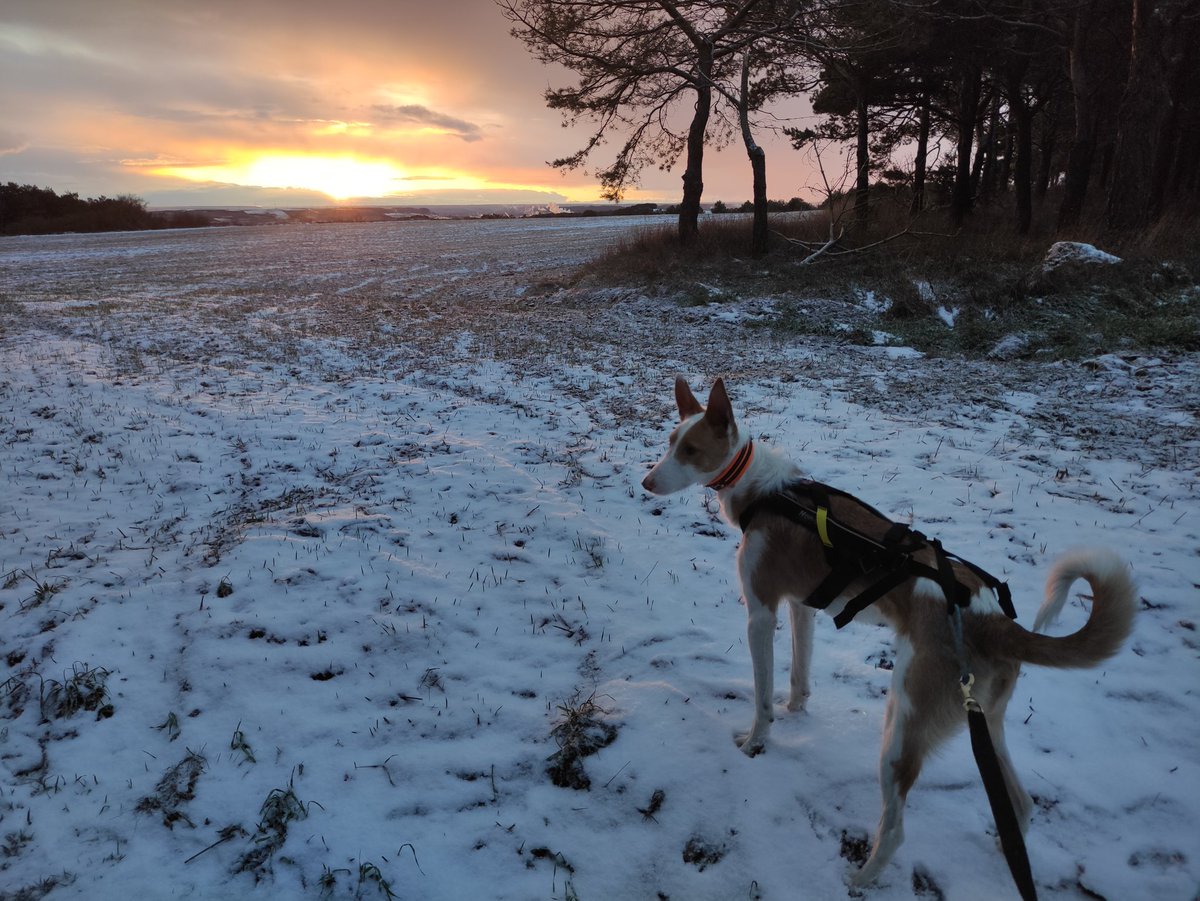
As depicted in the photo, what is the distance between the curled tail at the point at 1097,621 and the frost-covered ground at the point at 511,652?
3.52ft

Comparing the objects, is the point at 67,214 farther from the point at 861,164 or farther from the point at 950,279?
the point at 950,279

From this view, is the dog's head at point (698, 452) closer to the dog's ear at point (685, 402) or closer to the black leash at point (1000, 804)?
the dog's ear at point (685, 402)

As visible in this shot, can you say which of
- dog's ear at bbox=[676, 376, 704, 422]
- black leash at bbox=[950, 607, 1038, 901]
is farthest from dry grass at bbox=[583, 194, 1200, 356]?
black leash at bbox=[950, 607, 1038, 901]

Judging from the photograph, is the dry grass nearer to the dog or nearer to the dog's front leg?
the dog

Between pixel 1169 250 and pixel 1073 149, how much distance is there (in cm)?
686

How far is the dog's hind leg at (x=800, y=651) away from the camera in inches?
136

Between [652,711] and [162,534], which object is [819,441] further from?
[162,534]

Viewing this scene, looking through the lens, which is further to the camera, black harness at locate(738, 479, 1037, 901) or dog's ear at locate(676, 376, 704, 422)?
dog's ear at locate(676, 376, 704, 422)

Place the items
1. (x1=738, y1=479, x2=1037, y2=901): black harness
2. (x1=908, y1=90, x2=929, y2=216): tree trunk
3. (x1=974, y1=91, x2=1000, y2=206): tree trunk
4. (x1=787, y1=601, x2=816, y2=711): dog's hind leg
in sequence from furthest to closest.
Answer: (x1=974, y1=91, x2=1000, y2=206): tree trunk → (x1=908, y1=90, x2=929, y2=216): tree trunk → (x1=787, y1=601, x2=816, y2=711): dog's hind leg → (x1=738, y1=479, x2=1037, y2=901): black harness

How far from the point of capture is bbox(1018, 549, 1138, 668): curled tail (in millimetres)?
2230

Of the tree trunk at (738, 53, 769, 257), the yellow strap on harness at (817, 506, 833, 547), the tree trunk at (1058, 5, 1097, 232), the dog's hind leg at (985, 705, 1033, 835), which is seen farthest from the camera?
the tree trunk at (738, 53, 769, 257)

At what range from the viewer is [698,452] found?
3594 millimetres

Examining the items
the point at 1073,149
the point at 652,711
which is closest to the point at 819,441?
the point at 652,711

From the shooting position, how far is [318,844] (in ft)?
8.84
